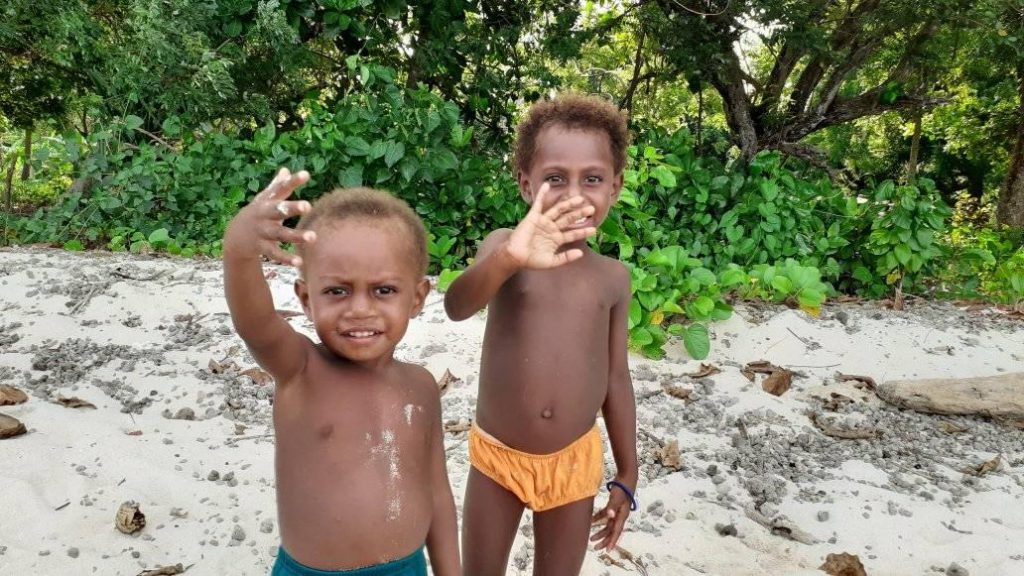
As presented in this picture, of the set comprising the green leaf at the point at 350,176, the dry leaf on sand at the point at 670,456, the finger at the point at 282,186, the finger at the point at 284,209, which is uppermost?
the finger at the point at 282,186

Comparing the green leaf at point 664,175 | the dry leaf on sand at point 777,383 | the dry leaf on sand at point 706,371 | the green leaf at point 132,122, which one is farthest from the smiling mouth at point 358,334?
the green leaf at point 132,122

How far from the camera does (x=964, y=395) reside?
148 inches

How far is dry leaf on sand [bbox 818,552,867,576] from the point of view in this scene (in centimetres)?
242

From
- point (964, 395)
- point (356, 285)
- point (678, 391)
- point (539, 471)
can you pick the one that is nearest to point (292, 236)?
point (356, 285)

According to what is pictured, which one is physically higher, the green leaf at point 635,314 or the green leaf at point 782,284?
the green leaf at point 782,284

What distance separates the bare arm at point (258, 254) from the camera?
3.83 ft

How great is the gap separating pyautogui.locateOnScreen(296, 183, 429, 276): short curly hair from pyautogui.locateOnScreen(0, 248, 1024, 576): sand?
134cm

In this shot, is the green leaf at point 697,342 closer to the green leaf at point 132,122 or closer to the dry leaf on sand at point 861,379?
the dry leaf on sand at point 861,379

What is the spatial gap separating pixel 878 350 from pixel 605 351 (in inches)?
119

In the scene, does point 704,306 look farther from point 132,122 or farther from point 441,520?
point 132,122

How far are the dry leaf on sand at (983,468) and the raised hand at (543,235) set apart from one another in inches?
102

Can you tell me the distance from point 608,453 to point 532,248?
184 centimetres

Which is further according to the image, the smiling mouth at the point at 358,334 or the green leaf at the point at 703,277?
the green leaf at the point at 703,277

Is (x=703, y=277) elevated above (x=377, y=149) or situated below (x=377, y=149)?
below
